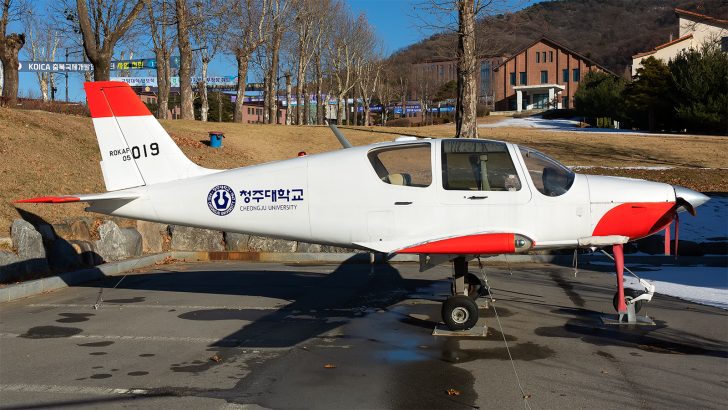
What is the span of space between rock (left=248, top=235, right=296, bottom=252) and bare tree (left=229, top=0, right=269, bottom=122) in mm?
29731

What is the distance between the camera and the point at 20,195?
53.3 ft

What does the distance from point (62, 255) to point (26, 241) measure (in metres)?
0.84

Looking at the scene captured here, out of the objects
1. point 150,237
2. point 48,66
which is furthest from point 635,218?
point 48,66

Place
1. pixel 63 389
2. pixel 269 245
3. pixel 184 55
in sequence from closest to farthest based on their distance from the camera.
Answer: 1. pixel 63 389
2. pixel 269 245
3. pixel 184 55

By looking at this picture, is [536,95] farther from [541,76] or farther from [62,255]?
[62,255]

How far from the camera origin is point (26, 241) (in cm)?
1272

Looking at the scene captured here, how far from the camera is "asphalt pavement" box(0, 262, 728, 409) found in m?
6.16

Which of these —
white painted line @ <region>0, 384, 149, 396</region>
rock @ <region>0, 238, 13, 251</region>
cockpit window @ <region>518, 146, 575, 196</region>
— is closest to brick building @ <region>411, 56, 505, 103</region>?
rock @ <region>0, 238, 13, 251</region>

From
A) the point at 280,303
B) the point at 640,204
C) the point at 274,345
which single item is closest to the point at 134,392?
the point at 274,345

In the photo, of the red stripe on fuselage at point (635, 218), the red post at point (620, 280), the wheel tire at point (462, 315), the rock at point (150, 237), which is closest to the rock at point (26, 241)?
the rock at point (150, 237)

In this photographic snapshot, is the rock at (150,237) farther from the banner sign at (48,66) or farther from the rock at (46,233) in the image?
the banner sign at (48,66)

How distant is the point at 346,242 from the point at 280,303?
199 cm

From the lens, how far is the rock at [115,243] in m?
14.7

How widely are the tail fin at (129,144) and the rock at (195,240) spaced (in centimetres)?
642
